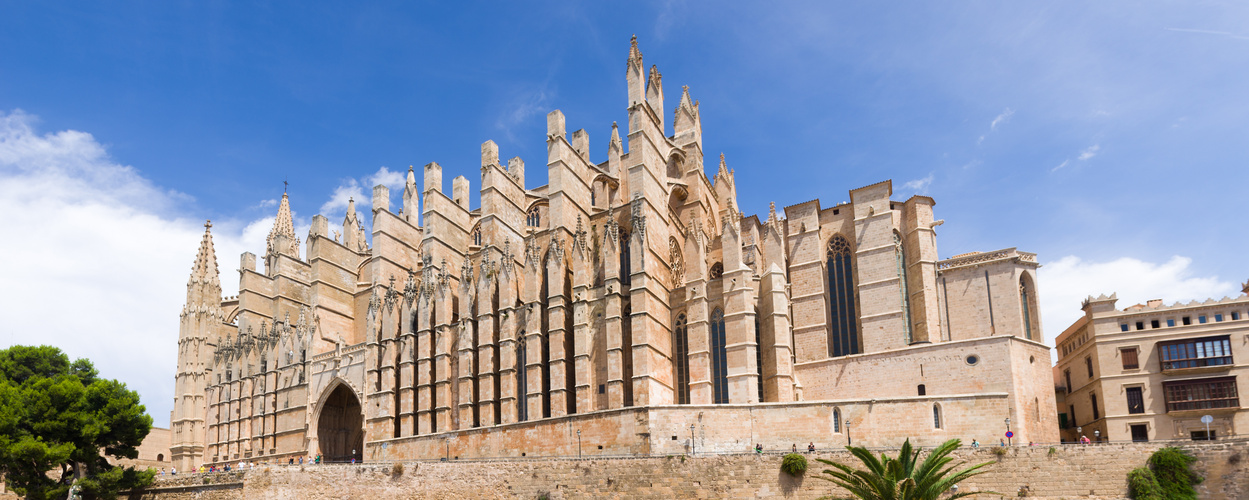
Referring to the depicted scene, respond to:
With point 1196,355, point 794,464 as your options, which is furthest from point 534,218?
point 1196,355

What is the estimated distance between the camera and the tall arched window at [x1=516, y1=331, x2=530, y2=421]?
121 feet

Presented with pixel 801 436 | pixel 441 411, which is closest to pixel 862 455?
pixel 801 436

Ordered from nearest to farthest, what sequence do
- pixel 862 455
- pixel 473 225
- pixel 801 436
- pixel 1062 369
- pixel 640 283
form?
pixel 862 455 → pixel 801 436 → pixel 640 283 → pixel 1062 369 → pixel 473 225

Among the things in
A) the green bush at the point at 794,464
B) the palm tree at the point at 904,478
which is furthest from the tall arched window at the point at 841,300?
the palm tree at the point at 904,478

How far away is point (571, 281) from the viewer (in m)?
38.7

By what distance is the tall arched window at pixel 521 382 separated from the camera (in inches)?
1453

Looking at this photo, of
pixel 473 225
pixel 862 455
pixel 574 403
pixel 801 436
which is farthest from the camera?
pixel 473 225

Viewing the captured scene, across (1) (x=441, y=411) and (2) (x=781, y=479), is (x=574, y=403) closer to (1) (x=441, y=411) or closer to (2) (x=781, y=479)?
(1) (x=441, y=411)

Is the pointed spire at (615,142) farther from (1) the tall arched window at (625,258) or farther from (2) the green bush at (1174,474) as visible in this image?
(2) the green bush at (1174,474)

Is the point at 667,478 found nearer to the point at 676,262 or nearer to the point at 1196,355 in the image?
the point at 676,262

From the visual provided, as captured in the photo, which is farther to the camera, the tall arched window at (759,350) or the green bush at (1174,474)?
the tall arched window at (759,350)

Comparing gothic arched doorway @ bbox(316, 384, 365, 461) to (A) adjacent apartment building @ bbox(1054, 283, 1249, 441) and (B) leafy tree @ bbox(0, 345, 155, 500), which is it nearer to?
(B) leafy tree @ bbox(0, 345, 155, 500)

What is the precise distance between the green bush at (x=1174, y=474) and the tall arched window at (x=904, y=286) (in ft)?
37.3

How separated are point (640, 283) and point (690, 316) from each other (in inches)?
100
